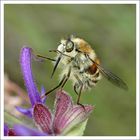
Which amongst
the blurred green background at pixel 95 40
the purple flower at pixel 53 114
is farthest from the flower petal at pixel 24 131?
the blurred green background at pixel 95 40

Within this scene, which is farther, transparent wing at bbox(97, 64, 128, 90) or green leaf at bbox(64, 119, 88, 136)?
transparent wing at bbox(97, 64, 128, 90)

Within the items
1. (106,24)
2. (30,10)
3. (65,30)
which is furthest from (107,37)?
(30,10)

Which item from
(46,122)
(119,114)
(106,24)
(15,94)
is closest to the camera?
(46,122)

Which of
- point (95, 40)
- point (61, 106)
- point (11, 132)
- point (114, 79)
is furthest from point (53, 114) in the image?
point (95, 40)

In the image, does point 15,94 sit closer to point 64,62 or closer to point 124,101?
point 124,101

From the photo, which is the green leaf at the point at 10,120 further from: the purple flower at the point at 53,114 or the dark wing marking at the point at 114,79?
the dark wing marking at the point at 114,79

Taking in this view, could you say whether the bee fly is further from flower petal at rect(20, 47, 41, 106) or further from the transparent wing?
flower petal at rect(20, 47, 41, 106)

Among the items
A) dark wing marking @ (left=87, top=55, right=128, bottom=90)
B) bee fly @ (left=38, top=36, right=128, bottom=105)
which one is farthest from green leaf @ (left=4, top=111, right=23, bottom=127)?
dark wing marking @ (left=87, top=55, right=128, bottom=90)
